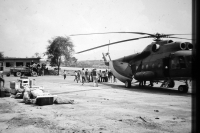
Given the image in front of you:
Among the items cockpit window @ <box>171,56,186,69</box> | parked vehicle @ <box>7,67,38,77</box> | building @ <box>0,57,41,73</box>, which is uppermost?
building @ <box>0,57,41,73</box>

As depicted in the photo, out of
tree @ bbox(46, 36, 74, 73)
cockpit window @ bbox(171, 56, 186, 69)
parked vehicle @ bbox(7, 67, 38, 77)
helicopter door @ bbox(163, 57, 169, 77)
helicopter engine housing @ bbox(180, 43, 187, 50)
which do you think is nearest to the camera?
cockpit window @ bbox(171, 56, 186, 69)

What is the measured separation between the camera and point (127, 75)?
48.9 ft

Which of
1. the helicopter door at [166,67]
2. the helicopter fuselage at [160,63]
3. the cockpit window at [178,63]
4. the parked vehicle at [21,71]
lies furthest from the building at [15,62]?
the cockpit window at [178,63]

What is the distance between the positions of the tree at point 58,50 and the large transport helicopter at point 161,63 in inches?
1223

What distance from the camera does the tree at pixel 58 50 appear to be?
1711 inches

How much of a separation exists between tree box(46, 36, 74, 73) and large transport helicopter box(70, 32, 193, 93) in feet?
102

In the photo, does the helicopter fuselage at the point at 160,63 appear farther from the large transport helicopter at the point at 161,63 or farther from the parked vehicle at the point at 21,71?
the parked vehicle at the point at 21,71

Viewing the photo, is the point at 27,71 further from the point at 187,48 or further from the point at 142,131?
the point at 142,131

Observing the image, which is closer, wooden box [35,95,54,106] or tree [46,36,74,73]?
wooden box [35,95,54,106]

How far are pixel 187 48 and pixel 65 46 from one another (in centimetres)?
3719

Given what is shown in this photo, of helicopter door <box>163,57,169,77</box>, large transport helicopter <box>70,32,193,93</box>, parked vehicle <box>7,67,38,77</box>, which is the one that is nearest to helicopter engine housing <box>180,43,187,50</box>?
large transport helicopter <box>70,32,193,93</box>

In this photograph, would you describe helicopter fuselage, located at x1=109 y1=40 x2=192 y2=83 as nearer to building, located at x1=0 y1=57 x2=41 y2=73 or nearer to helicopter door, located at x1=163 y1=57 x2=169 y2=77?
helicopter door, located at x1=163 y1=57 x2=169 y2=77

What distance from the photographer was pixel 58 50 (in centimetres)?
4328

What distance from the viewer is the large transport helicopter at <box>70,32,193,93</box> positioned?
10.4 m
